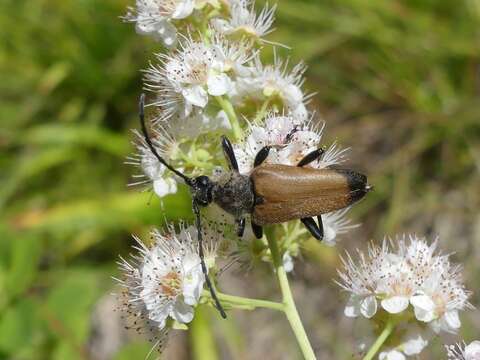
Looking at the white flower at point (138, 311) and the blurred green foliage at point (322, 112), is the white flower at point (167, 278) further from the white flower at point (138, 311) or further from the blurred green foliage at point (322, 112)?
the blurred green foliage at point (322, 112)

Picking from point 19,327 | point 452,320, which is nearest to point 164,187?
point 452,320

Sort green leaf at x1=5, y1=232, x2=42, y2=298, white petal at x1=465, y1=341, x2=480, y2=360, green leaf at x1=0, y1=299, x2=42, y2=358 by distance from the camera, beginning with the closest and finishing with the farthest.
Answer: white petal at x1=465, y1=341, x2=480, y2=360 < green leaf at x1=0, y1=299, x2=42, y2=358 < green leaf at x1=5, y1=232, x2=42, y2=298

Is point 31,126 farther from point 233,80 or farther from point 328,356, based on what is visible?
point 233,80

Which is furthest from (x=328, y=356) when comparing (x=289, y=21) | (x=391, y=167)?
(x=289, y=21)

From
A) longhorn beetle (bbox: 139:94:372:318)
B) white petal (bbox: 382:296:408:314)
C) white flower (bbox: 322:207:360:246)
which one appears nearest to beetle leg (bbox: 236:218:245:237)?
longhorn beetle (bbox: 139:94:372:318)

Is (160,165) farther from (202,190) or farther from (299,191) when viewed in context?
(299,191)

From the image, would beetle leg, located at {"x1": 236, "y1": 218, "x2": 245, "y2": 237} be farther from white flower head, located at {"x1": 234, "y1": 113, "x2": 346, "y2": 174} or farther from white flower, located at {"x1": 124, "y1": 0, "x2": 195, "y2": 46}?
white flower, located at {"x1": 124, "y1": 0, "x2": 195, "y2": 46}
